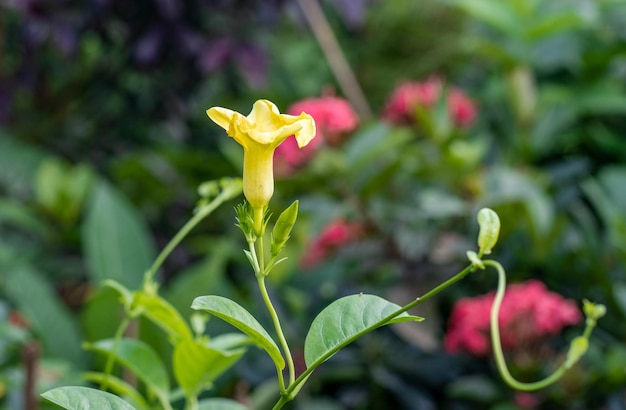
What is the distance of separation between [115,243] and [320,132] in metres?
0.44

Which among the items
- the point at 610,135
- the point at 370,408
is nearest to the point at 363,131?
the point at 370,408

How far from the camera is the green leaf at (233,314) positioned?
406 mm

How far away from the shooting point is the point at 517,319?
116 cm

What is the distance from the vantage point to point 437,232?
4.60 ft

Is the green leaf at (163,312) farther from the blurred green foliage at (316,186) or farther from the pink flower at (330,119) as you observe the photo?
the pink flower at (330,119)

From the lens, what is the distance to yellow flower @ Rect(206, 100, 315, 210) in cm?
42

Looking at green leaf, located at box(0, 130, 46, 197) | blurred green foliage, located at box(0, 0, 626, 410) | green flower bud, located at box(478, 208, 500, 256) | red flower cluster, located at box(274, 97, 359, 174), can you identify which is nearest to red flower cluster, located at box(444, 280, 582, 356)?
blurred green foliage, located at box(0, 0, 626, 410)

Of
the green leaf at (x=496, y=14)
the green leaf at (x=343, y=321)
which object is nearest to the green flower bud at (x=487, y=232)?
the green leaf at (x=343, y=321)

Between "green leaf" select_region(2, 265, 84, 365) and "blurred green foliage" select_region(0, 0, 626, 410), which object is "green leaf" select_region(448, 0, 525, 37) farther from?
"green leaf" select_region(2, 265, 84, 365)

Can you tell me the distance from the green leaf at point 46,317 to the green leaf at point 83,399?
2.92 feet

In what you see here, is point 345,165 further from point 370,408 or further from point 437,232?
point 370,408

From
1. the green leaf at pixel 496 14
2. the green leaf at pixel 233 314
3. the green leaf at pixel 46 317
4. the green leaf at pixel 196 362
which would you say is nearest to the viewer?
the green leaf at pixel 233 314

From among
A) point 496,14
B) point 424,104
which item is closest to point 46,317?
point 424,104

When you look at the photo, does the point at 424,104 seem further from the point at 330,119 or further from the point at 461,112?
the point at 330,119
